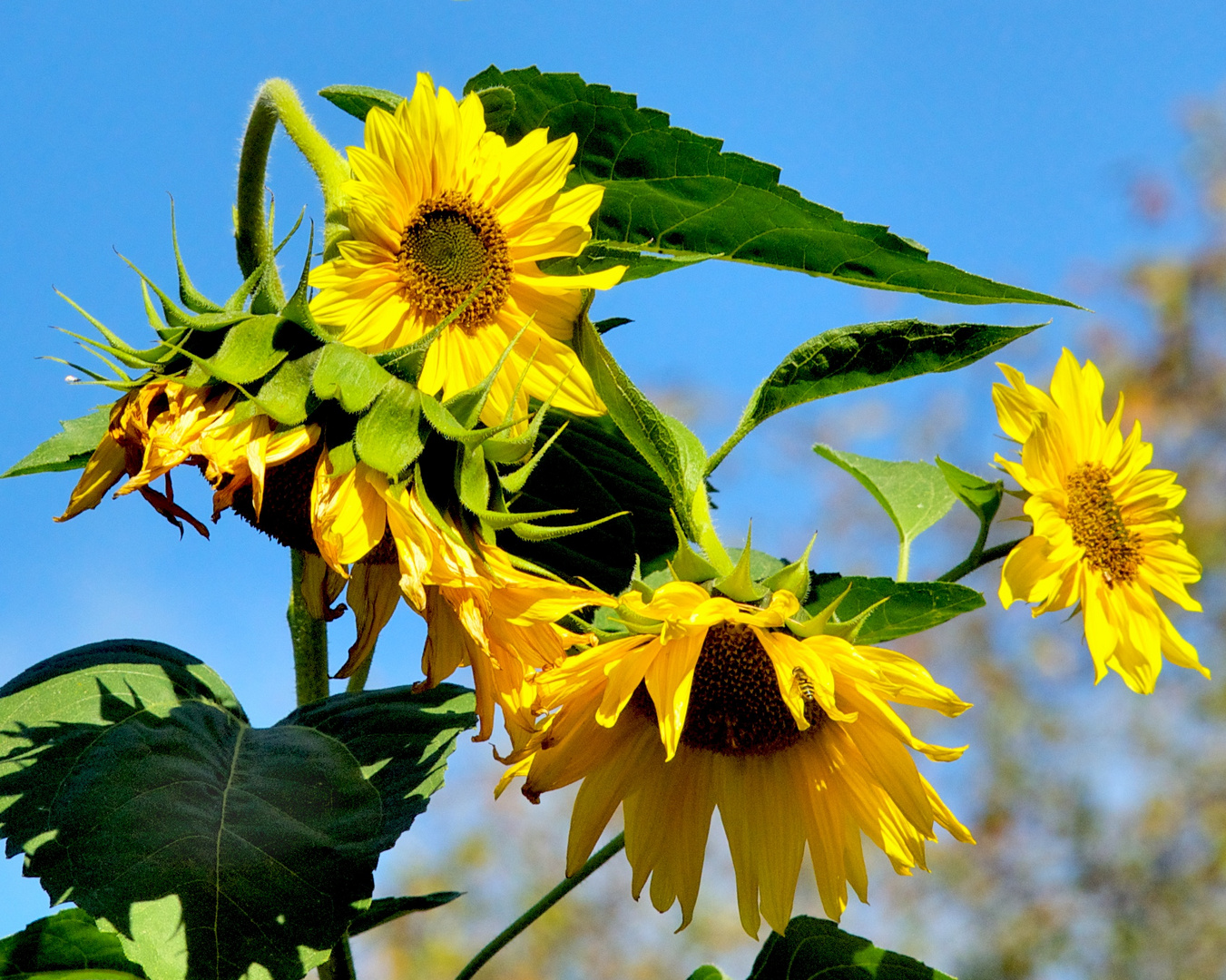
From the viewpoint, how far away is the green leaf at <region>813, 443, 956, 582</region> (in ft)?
3.81

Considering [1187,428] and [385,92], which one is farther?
[1187,428]

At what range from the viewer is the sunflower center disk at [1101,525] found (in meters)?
1.26

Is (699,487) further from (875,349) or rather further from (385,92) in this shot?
(385,92)

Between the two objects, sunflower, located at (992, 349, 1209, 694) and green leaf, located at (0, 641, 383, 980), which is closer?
green leaf, located at (0, 641, 383, 980)

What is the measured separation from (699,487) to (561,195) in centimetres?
23

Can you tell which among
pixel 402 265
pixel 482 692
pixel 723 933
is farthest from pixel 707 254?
pixel 723 933

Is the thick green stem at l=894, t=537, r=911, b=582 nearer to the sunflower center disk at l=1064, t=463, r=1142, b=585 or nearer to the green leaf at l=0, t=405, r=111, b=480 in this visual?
the sunflower center disk at l=1064, t=463, r=1142, b=585

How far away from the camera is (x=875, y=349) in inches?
32.8

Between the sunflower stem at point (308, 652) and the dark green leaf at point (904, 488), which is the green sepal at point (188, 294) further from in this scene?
the dark green leaf at point (904, 488)

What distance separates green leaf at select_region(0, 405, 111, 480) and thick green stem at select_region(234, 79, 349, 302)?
0.55 feet

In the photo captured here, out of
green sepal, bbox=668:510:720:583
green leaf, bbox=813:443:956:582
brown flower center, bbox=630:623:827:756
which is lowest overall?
brown flower center, bbox=630:623:827:756

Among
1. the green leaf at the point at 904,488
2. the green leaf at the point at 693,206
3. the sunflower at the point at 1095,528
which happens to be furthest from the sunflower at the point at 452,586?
the sunflower at the point at 1095,528

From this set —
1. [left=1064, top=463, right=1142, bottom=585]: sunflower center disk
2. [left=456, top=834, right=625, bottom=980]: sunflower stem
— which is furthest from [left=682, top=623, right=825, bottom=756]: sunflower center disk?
[left=1064, top=463, right=1142, bottom=585]: sunflower center disk

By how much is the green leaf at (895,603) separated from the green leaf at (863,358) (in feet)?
0.38
